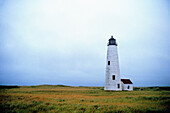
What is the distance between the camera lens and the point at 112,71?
32.1 metres

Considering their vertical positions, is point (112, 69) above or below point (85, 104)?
above

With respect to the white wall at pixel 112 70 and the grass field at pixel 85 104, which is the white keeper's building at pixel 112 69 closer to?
the white wall at pixel 112 70

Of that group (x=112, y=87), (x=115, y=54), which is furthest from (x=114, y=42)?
(x=112, y=87)

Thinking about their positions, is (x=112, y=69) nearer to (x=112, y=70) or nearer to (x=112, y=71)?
(x=112, y=70)

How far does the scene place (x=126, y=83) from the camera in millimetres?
35125

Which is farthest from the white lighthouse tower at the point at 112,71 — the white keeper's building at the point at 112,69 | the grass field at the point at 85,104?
the grass field at the point at 85,104

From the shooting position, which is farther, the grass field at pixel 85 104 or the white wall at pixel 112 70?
the white wall at pixel 112 70

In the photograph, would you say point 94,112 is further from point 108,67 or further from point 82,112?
point 108,67

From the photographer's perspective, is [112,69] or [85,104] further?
[112,69]

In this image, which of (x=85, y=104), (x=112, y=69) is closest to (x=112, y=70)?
(x=112, y=69)

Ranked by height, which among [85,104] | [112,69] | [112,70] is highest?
[112,69]

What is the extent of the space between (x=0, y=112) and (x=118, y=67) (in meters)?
26.9

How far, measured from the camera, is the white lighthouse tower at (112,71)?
105ft

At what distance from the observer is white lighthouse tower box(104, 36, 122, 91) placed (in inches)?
1259
